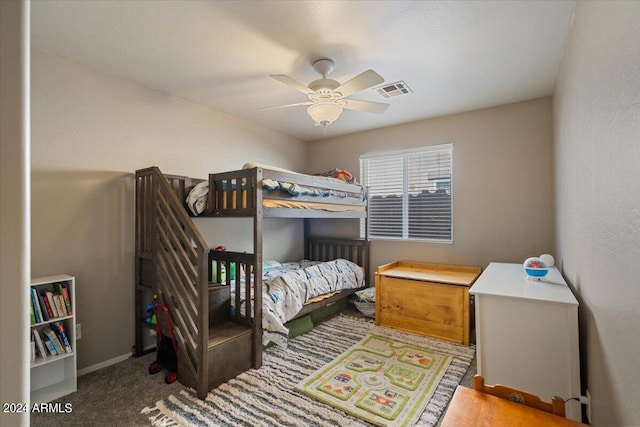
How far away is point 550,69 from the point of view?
8.14 ft

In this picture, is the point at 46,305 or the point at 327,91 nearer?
the point at 46,305

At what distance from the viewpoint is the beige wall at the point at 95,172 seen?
2.21 metres

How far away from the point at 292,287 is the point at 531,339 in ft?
6.33

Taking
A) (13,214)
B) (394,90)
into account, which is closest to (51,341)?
(13,214)

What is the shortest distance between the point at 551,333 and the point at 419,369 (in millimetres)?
1072

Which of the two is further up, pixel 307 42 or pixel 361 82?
pixel 307 42

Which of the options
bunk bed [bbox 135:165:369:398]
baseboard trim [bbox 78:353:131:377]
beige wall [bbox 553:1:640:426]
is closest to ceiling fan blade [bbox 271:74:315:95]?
bunk bed [bbox 135:165:369:398]

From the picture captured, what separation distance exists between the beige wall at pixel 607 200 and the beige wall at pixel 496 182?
54.9 inches

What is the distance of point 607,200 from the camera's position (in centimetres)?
116

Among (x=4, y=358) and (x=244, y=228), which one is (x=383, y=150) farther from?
(x=4, y=358)

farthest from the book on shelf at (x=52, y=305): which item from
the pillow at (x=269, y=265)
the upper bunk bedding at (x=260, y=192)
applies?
the pillow at (x=269, y=265)

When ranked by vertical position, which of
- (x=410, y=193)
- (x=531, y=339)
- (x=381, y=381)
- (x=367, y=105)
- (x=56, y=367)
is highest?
(x=367, y=105)

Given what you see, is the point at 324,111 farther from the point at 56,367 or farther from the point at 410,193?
A: the point at 56,367

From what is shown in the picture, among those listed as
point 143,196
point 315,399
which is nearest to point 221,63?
point 143,196
